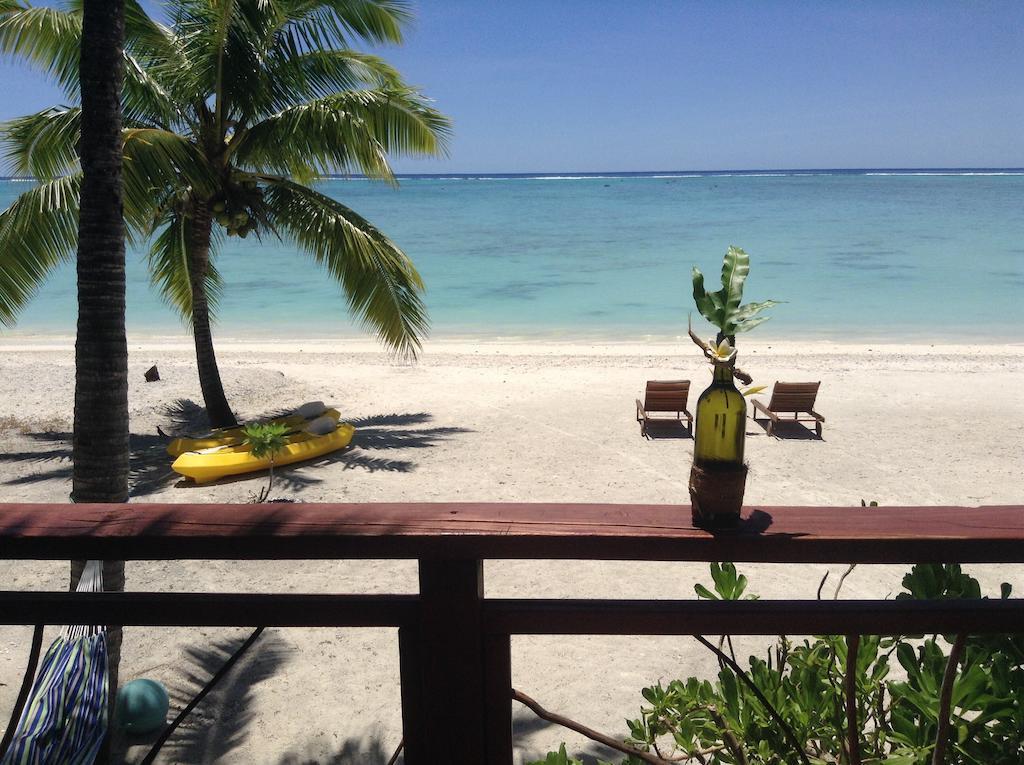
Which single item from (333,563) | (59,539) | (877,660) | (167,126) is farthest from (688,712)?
(167,126)

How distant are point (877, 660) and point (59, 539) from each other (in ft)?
5.89

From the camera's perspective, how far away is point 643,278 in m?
32.6

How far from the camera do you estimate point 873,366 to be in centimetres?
1490

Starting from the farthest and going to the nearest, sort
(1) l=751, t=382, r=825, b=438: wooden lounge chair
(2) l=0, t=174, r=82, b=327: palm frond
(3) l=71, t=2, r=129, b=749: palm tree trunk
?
(1) l=751, t=382, r=825, b=438: wooden lounge chair
(2) l=0, t=174, r=82, b=327: palm frond
(3) l=71, t=2, r=129, b=749: palm tree trunk

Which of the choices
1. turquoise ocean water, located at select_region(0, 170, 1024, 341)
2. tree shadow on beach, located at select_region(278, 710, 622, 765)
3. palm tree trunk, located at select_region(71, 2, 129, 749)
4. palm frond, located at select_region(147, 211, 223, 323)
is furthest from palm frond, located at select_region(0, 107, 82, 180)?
turquoise ocean water, located at select_region(0, 170, 1024, 341)

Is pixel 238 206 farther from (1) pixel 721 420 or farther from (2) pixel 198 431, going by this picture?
(1) pixel 721 420

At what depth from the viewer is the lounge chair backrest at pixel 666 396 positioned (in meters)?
9.91

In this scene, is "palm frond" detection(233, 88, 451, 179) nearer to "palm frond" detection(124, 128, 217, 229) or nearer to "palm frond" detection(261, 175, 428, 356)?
"palm frond" detection(261, 175, 428, 356)

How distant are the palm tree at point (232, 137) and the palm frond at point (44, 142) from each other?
0.02 meters

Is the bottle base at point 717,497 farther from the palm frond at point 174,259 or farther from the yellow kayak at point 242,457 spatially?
the palm frond at point 174,259

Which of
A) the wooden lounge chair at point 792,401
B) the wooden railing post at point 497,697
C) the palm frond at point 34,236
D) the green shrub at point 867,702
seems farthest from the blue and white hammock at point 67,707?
the wooden lounge chair at point 792,401

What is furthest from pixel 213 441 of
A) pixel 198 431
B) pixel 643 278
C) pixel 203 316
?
pixel 643 278

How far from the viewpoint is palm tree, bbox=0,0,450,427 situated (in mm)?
7781

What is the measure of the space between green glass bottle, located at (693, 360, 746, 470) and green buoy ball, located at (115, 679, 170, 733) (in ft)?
12.6
